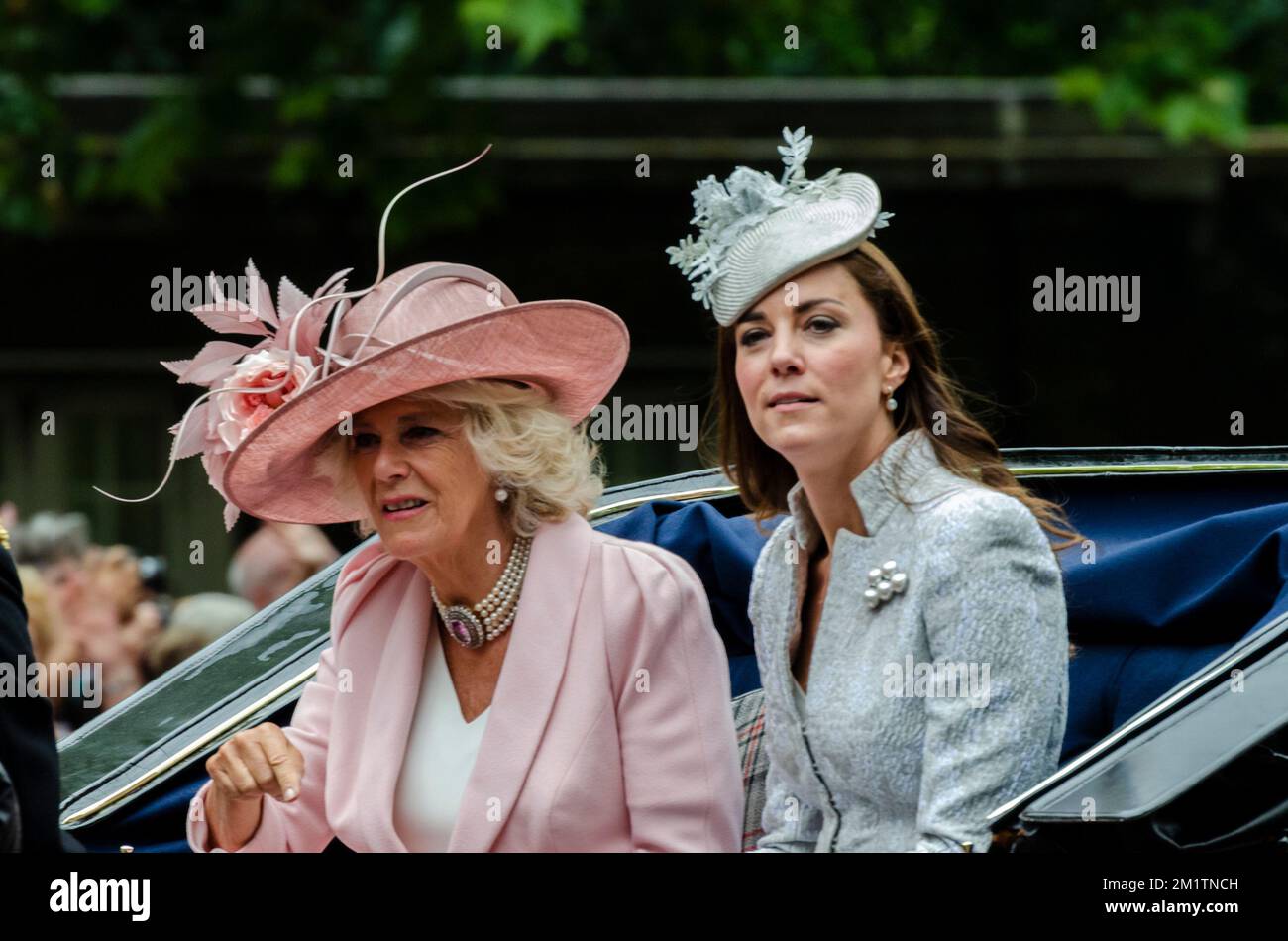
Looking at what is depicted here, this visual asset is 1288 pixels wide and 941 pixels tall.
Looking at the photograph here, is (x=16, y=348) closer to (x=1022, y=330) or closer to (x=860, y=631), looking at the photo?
(x=1022, y=330)

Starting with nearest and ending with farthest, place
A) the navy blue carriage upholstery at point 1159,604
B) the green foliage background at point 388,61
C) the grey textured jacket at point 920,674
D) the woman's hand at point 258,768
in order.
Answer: the grey textured jacket at point 920,674 < the woman's hand at point 258,768 < the navy blue carriage upholstery at point 1159,604 < the green foliage background at point 388,61

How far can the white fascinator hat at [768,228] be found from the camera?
2580 millimetres

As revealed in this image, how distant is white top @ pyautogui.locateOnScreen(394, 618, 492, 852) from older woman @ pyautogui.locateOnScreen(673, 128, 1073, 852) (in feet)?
1.38

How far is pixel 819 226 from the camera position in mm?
2596

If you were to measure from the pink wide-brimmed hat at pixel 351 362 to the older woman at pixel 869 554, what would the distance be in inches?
8.1

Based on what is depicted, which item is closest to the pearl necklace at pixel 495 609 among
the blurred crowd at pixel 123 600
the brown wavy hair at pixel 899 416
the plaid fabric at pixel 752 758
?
the brown wavy hair at pixel 899 416

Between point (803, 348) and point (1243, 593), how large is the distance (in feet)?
2.81

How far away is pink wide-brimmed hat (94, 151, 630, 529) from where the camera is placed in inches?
102

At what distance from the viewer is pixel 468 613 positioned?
272cm

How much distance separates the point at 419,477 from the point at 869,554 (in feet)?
1.97

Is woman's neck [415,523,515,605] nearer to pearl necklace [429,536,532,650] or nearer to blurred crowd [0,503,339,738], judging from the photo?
pearl necklace [429,536,532,650]

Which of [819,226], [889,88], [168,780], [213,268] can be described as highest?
[889,88]

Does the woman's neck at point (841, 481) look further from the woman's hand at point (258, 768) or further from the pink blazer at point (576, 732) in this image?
the woman's hand at point (258, 768)
